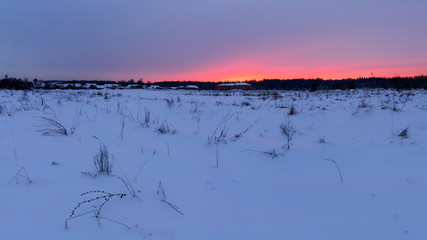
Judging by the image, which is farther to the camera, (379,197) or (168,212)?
(379,197)

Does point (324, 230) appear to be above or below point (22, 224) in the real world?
below

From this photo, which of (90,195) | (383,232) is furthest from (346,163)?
(90,195)

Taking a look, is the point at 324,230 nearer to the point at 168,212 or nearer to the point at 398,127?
the point at 168,212

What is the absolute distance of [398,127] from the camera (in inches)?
145

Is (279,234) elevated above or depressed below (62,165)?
below

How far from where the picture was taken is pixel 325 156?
267 centimetres

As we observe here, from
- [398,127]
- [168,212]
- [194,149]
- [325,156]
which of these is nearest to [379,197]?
[325,156]

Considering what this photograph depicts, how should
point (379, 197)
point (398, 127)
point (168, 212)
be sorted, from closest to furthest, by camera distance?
point (168, 212)
point (379, 197)
point (398, 127)

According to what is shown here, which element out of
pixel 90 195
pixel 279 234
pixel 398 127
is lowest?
pixel 279 234

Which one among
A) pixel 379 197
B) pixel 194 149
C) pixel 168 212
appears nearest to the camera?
pixel 168 212

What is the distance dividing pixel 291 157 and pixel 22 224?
2.54 m

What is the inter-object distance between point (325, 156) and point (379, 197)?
3.13 feet

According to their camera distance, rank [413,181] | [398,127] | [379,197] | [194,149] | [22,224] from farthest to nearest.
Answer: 1. [398,127]
2. [194,149]
3. [413,181]
4. [379,197]
5. [22,224]

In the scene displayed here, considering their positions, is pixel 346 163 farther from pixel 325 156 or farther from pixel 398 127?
pixel 398 127
